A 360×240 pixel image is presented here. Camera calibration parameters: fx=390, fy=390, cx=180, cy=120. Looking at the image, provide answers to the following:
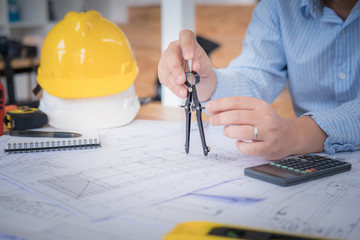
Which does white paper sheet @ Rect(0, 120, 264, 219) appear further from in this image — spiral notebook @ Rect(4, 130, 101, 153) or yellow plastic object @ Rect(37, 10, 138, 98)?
yellow plastic object @ Rect(37, 10, 138, 98)

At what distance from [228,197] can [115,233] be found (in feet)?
0.60

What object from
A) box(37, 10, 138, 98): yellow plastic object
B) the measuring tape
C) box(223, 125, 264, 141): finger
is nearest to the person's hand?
box(223, 125, 264, 141): finger

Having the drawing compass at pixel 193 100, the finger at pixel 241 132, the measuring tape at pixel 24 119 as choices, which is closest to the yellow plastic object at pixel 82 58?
the measuring tape at pixel 24 119

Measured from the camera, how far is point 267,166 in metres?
0.67

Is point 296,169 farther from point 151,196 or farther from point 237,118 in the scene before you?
point 151,196

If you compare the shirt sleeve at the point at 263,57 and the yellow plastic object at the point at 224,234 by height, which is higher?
the shirt sleeve at the point at 263,57

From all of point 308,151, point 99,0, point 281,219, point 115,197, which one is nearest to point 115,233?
point 115,197

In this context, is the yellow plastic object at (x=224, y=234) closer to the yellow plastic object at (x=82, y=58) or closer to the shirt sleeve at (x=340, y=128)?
the shirt sleeve at (x=340, y=128)

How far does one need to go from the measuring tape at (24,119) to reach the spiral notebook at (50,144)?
0.15 m

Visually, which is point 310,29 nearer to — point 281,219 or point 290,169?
point 290,169

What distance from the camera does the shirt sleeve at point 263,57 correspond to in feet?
3.88

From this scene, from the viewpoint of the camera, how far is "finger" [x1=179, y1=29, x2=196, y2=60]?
782 millimetres

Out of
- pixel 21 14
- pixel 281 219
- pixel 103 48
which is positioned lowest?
pixel 281 219

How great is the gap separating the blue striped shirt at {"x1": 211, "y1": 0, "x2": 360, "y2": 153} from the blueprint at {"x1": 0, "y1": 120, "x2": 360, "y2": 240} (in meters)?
0.35
